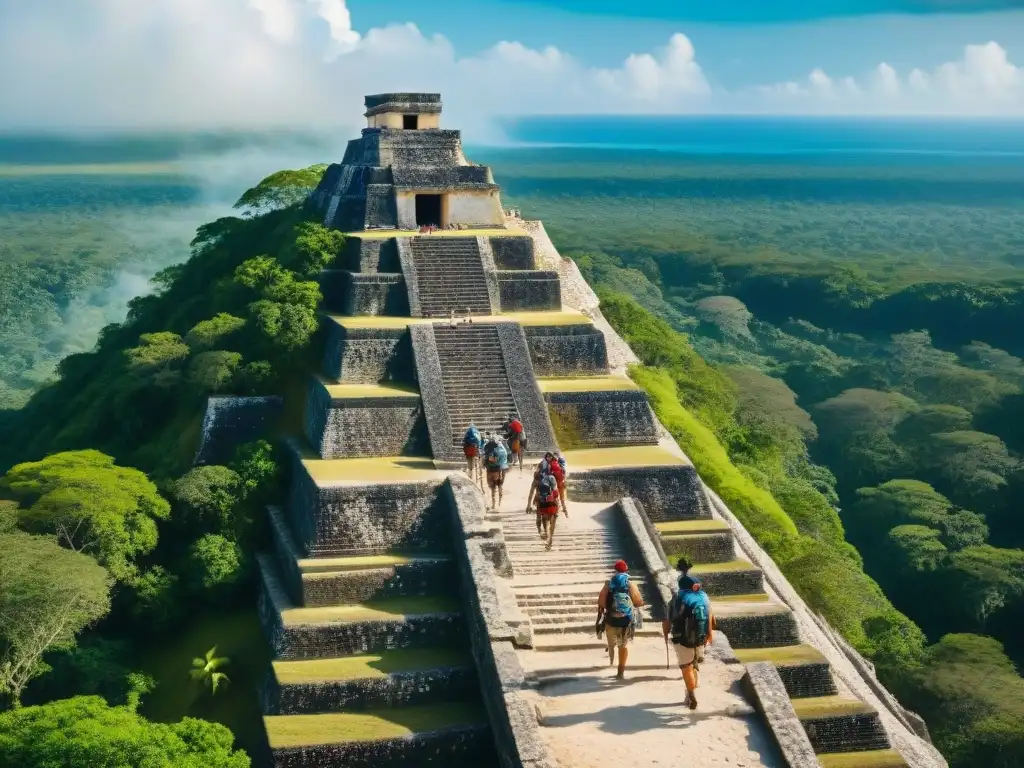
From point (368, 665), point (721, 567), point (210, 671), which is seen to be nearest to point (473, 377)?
point (721, 567)

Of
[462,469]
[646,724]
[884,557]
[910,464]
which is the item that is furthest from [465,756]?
[910,464]

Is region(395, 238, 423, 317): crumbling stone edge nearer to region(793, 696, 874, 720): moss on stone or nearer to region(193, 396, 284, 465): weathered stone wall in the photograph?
region(193, 396, 284, 465): weathered stone wall

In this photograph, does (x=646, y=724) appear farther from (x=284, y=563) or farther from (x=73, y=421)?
(x=73, y=421)

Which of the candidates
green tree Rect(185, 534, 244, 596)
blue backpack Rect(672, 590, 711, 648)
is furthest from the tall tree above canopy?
blue backpack Rect(672, 590, 711, 648)

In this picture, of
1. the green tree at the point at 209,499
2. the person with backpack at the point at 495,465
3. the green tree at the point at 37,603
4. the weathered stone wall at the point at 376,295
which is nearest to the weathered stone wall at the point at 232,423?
the green tree at the point at 209,499

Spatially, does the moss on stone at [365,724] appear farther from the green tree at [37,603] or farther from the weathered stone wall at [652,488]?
the weathered stone wall at [652,488]

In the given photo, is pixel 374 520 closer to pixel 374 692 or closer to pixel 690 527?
pixel 374 692

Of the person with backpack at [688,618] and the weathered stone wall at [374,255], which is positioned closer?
the person with backpack at [688,618]

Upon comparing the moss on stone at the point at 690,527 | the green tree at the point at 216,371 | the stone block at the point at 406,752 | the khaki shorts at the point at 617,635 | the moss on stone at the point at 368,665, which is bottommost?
the stone block at the point at 406,752
